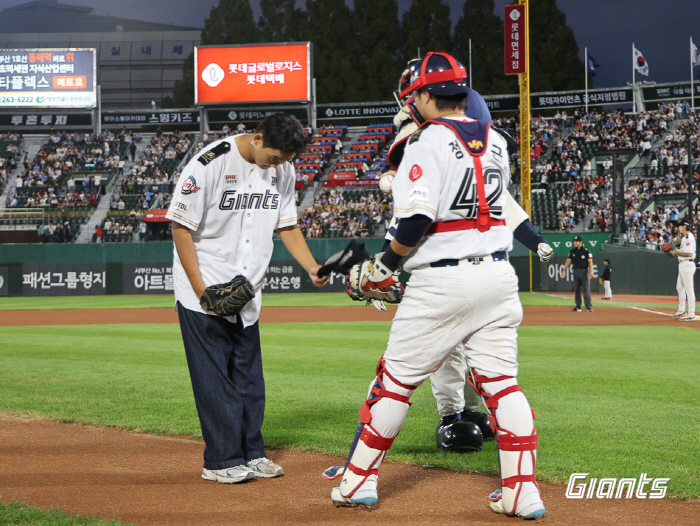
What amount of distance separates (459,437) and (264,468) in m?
1.32

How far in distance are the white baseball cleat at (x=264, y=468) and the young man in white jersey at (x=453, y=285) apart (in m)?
0.82

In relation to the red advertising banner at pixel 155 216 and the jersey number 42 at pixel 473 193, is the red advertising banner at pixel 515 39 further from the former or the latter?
the jersey number 42 at pixel 473 193

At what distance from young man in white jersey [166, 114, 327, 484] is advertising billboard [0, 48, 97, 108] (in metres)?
44.2

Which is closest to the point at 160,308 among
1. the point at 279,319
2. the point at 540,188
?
the point at 279,319

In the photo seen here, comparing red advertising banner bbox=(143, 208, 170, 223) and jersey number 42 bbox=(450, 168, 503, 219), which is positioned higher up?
red advertising banner bbox=(143, 208, 170, 223)

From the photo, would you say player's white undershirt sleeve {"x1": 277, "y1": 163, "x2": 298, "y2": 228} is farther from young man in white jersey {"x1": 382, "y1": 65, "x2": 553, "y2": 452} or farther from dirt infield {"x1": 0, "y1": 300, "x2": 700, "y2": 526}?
dirt infield {"x1": 0, "y1": 300, "x2": 700, "y2": 526}

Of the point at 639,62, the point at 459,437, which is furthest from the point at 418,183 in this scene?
the point at 639,62

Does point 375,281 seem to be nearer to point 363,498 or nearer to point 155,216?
point 363,498

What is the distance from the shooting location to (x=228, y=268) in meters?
3.92

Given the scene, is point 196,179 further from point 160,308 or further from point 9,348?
point 160,308

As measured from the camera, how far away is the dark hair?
3.75 m

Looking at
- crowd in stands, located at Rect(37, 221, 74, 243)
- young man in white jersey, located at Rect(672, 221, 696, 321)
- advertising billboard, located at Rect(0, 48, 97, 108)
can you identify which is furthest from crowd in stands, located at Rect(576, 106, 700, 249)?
advertising billboard, located at Rect(0, 48, 97, 108)

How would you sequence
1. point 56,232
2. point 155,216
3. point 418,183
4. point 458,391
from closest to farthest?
1. point 418,183
2. point 458,391
3. point 56,232
4. point 155,216

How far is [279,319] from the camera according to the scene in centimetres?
1588
